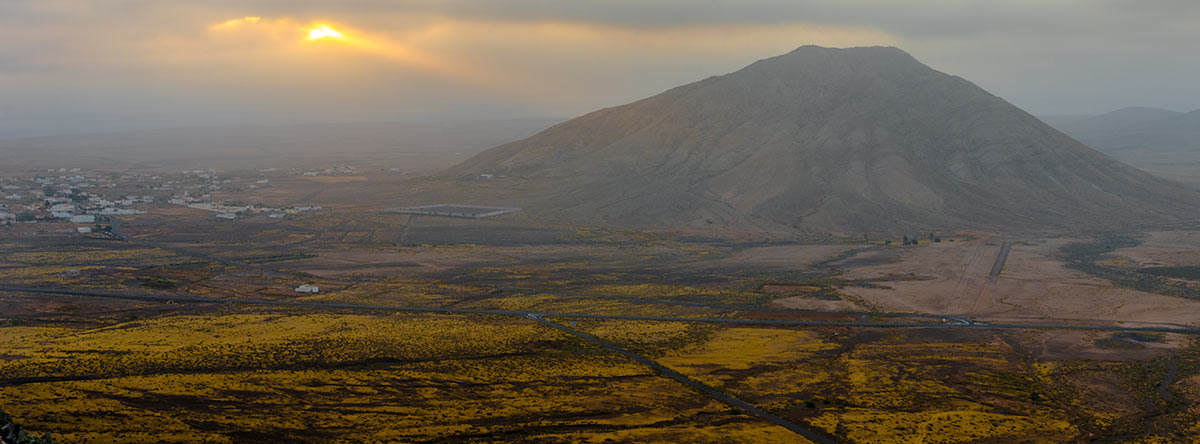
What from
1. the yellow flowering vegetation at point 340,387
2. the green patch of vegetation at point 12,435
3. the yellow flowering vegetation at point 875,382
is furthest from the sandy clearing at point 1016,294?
the green patch of vegetation at point 12,435

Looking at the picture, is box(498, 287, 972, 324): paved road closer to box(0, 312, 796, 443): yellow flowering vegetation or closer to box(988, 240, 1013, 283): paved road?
box(0, 312, 796, 443): yellow flowering vegetation

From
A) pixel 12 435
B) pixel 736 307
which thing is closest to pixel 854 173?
pixel 736 307

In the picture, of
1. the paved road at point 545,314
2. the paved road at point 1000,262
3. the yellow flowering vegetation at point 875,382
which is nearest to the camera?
the yellow flowering vegetation at point 875,382

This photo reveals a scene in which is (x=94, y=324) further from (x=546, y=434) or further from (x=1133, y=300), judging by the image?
(x=1133, y=300)

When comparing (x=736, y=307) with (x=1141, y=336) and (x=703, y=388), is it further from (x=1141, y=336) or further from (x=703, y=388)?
(x=1141, y=336)

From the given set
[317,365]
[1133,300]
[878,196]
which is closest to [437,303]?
[317,365]

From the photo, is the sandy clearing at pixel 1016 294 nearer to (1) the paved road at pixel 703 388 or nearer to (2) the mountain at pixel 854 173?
(1) the paved road at pixel 703 388
